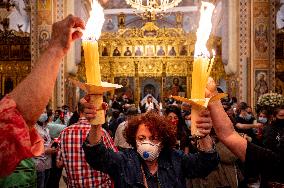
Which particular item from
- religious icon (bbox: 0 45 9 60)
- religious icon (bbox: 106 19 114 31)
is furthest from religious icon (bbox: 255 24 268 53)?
religious icon (bbox: 106 19 114 31)

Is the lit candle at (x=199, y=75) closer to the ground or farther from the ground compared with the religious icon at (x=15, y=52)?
closer to the ground

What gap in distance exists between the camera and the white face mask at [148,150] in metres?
2.73

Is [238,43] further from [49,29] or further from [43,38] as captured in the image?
[43,38]

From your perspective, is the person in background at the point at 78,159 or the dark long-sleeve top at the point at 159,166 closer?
the dark long-sleeve top at the point at 159,166

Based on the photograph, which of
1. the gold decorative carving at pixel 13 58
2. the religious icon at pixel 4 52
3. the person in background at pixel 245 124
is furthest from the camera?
the religious icon at pixel 4 52

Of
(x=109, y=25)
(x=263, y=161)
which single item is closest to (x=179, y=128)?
(x=263, y=161)

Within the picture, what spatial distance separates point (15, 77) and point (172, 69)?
6454mm

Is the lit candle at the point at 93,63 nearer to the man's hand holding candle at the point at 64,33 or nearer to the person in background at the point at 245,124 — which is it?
the man's hand holding candle at the point at 64,33

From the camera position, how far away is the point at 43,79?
1.37 meters

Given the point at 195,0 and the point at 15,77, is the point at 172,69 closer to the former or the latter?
the point at 15,77

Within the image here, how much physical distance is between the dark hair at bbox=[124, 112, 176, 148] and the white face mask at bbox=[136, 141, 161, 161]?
0.08 m

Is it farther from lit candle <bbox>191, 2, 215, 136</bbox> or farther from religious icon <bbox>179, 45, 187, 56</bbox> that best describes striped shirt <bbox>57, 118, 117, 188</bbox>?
religious icon <bbox>179, 45, 187, 56</bbox>

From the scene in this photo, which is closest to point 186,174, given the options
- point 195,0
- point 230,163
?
point 230,163

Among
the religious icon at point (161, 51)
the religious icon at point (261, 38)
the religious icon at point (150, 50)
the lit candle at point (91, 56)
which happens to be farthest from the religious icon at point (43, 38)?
the lit candle at point (91, 56)
